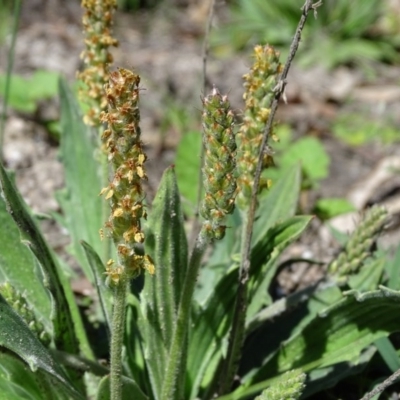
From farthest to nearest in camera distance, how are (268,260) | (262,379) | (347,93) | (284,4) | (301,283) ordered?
(284,4)
(347,93)
(301,283)
(262,379)
(268,260)

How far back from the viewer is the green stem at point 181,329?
230 cm

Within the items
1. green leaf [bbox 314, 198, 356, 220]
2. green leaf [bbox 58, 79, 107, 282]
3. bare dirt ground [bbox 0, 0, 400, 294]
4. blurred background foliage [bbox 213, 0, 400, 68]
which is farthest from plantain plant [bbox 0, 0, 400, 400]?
blurred background foliage [bbox 213, 0, 400, 68]

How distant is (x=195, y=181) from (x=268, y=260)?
6.86ft

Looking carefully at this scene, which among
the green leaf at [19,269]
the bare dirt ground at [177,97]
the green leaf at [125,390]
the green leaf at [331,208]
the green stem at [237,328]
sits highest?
the bare dirt ground at [177,97]

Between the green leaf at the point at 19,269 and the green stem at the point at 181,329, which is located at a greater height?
the green leaf at the point at 19,269

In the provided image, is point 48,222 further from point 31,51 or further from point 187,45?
point 187,45

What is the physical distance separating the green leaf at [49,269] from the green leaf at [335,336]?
2.08 ft

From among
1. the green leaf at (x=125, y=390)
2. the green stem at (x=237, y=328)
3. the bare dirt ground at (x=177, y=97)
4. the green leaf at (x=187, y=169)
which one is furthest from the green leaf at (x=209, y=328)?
the green leaf at (x=187, y=169)

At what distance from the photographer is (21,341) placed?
2236 millimetres

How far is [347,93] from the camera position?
755cm

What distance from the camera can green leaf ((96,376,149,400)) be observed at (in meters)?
2.39

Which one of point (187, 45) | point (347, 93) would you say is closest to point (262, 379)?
point (347, 93)

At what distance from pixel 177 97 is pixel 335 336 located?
4.51 meters

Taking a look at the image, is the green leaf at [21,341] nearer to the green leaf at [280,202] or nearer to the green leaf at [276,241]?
the green leaf at [276,241]
